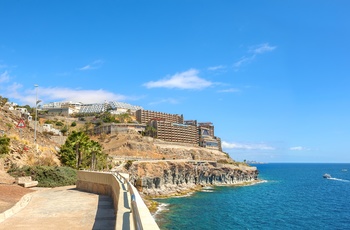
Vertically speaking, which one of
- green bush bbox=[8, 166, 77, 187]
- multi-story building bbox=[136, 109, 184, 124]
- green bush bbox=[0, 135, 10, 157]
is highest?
multi-story building bbox=[136, 109, 184, 124]

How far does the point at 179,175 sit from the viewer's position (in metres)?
86.1

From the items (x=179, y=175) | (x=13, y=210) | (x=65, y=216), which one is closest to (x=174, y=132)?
(x=179, y=175)

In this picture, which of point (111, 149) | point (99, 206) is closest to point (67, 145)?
point (99, 206)

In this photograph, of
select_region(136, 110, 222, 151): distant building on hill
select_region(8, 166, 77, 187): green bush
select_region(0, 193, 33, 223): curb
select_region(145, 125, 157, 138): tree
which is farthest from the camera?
select_region(136, 110, 222, 151): distant building on hill

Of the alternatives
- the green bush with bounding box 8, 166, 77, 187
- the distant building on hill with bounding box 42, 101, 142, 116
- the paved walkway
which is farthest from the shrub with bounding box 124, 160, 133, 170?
the distant building on hill with bounding box 42, 101, 142, 116

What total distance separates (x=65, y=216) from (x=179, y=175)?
7411 cm

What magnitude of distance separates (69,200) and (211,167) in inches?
3369

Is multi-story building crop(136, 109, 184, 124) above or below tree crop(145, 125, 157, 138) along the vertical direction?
above

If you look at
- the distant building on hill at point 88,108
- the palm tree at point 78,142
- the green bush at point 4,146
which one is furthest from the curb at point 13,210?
the distant building on hill at point 88,108

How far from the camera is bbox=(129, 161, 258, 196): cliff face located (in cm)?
7375

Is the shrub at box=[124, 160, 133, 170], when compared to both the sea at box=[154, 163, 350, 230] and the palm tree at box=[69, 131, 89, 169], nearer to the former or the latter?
the sea at box=[154, 163, 350, 230]

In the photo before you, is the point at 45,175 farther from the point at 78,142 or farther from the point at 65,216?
the point at 65,216

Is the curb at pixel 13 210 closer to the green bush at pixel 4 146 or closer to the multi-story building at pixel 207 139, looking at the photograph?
the green bush at pixel 4 146

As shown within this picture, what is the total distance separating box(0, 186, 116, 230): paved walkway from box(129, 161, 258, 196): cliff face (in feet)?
179
